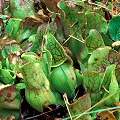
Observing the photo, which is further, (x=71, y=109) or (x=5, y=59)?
(x=5, y=59)

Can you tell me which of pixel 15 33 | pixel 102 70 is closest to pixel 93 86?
pixel 102 70

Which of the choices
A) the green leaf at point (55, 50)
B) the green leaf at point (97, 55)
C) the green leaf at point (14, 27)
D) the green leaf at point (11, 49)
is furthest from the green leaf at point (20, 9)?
the green leaf at point (97, 55)

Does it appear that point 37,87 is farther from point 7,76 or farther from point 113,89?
point 113,89

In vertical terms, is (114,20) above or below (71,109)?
above

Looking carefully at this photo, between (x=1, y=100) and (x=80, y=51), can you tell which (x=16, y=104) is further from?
(x=80, y=51)

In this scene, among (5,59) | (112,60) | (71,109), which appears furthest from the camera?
(5,59)

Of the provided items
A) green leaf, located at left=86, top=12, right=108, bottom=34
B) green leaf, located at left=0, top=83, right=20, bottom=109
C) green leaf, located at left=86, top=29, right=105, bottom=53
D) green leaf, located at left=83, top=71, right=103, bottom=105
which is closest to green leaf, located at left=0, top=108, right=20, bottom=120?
green leaf, located at left=0, top=83, right=20, bottom=109

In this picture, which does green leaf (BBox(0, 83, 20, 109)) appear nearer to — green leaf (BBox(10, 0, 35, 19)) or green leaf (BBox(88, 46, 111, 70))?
green leaf (BBox(88, 46, 111, 70))
